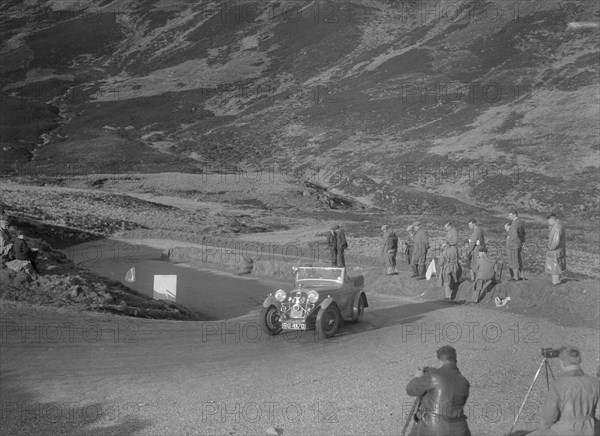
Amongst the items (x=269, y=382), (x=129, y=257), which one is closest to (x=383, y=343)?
(x=269, y=382)

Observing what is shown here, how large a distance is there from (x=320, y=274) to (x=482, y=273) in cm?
556

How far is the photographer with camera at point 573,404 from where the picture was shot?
7.85 meters

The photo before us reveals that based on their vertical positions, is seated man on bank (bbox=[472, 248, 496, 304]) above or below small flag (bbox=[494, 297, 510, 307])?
above

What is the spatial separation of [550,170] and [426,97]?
1652 inches

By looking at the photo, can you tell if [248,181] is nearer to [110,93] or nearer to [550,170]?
[550,170]

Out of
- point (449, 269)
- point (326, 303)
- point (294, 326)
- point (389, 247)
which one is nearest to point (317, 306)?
point (326, 303)

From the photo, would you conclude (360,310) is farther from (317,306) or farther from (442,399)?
(442,399)

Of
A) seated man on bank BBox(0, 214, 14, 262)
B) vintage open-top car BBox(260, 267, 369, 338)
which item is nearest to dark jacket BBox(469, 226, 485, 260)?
vintage open-top car BBox(260, 267, 369, 338)

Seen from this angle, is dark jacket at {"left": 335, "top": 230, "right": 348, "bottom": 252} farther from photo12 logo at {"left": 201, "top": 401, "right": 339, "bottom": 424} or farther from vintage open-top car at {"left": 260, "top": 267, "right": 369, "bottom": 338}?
photo12 logo at {"left": 201, "top": 401, "right": 339, "bottom": 424}

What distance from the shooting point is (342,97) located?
408 feet

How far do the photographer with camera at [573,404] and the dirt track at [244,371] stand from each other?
317cm

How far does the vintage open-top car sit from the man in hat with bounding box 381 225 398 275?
22.5ft

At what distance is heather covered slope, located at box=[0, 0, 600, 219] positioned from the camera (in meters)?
79.4

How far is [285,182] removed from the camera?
76.8 m
